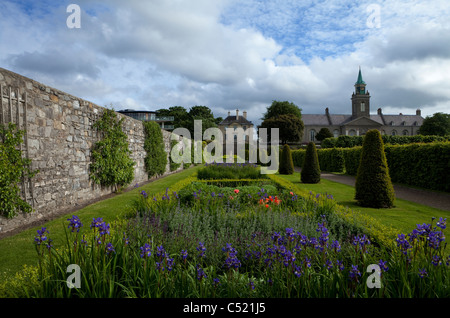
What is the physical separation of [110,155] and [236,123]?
5539cm

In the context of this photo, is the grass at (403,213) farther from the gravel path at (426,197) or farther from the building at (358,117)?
the building at (358,117)

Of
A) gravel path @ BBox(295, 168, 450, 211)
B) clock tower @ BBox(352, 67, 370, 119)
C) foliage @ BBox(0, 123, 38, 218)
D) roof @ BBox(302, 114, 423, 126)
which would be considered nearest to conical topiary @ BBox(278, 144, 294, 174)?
gravel path @ BBox(295, 168, 450, 211)

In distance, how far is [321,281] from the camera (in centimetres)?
214

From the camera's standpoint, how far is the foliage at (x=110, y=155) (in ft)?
27.2

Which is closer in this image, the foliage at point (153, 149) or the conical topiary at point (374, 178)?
the conical topiary at point (374, 178)

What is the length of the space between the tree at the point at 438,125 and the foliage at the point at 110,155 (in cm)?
5607

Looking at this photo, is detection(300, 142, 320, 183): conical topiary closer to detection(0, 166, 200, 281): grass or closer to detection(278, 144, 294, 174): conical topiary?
Result: detection(278, 144, 294, 174): conical topiary

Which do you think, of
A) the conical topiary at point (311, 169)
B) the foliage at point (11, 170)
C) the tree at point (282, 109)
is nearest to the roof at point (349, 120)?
the tree at point (282, 109)

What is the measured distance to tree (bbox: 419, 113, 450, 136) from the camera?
4850cm

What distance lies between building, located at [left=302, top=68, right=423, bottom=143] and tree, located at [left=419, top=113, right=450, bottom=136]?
16.7 metres

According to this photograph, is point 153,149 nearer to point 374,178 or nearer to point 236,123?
point 374,178
